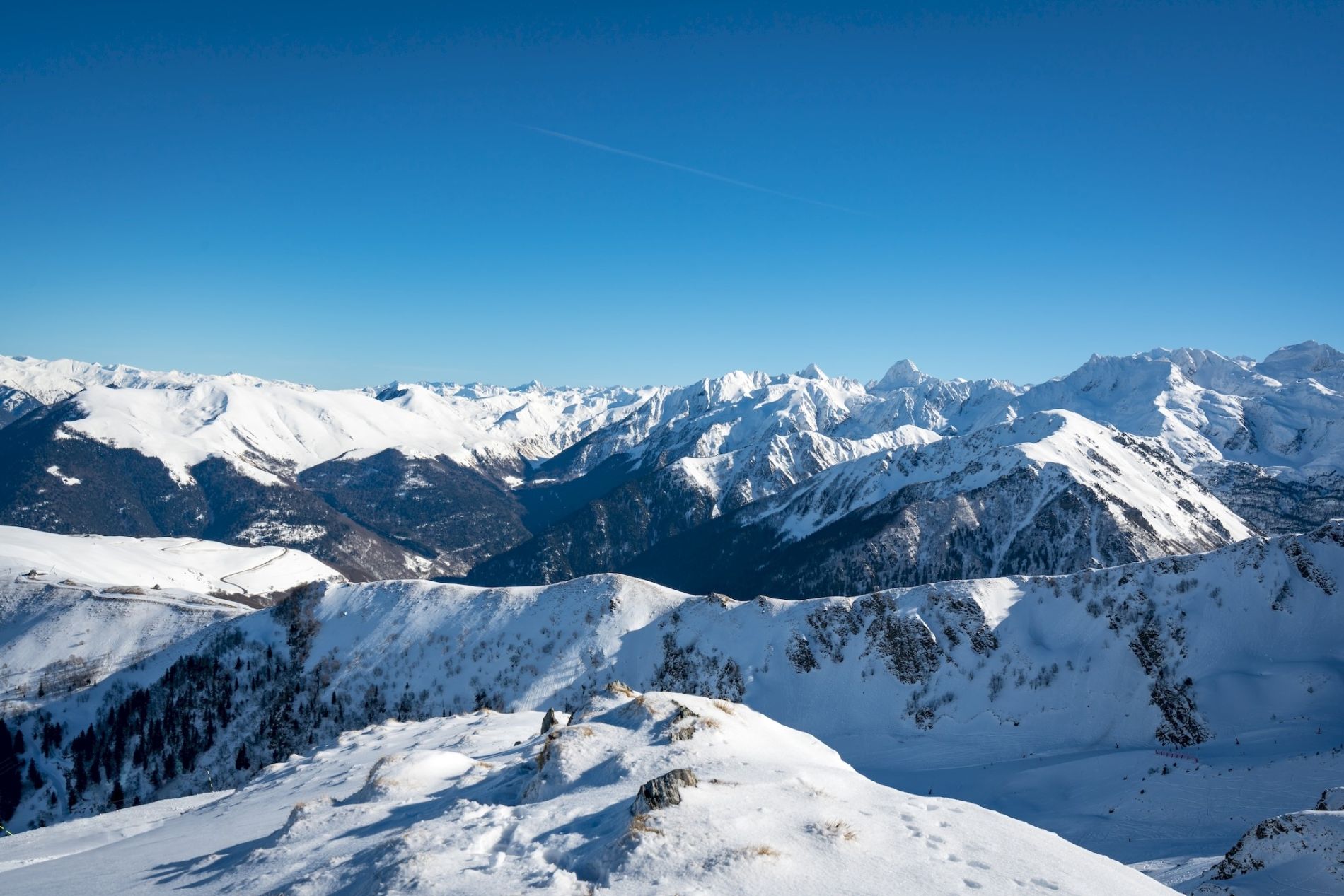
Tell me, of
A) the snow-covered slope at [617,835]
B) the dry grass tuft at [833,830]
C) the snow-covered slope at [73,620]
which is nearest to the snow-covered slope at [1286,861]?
the snow-covered slope at [617,835]

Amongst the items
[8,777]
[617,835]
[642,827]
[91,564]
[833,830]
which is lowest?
[8,777]

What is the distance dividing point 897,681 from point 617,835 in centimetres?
6402

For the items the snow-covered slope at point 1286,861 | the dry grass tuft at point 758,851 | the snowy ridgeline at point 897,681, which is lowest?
the snowy ridgeline at point 897,681

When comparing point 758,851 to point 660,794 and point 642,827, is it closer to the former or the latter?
point 642,827

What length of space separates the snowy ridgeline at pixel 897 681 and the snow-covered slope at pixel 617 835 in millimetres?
25873

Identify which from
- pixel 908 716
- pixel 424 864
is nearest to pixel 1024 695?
pixel 908 716

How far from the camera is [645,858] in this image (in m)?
17.3

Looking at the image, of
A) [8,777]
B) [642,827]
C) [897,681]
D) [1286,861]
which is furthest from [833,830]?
[8,777]

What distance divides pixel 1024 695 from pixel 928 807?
55.8m

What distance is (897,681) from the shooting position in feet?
245

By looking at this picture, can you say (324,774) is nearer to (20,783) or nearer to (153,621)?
(20,783)

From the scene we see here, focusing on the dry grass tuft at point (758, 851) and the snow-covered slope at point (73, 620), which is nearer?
the dry grass tuft at point (758, 851)

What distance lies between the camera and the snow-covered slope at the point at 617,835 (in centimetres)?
1727

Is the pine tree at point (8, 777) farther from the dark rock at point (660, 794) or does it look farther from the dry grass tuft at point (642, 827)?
the dry grass tuft at point (642, 827)
